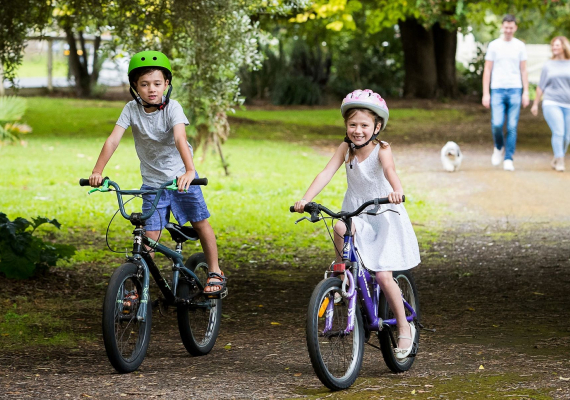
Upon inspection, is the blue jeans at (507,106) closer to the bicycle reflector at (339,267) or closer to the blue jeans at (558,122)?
the blue jeans at (558,122)

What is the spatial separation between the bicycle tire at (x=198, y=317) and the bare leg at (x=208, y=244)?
9cm

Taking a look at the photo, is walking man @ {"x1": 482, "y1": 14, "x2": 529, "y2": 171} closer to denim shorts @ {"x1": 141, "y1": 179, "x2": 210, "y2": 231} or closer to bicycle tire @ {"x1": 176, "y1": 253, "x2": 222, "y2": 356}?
bicycle tire @ {"x1": 176, "y1": 253, "x2": 222, "y2": 356}

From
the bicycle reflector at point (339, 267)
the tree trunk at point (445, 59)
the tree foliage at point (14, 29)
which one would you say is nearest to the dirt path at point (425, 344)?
the bicycle reflector at point (339, 267)

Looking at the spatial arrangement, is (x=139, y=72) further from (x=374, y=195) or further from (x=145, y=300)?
(x=374, y=195)

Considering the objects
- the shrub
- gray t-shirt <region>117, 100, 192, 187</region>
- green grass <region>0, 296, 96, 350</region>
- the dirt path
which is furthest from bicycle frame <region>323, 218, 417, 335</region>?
the shrub

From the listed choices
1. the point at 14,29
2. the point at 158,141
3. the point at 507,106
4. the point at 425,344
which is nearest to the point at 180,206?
the point at 158,141

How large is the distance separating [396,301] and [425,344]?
3.26 feet

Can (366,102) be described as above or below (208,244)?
above

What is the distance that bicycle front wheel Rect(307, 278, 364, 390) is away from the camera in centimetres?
468

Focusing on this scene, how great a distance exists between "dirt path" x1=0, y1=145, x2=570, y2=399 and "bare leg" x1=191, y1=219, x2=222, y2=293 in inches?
18.9

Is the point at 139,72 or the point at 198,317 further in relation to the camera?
the point at 198,317

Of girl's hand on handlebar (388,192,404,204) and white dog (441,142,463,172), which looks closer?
girl's hand on handlebar (388,192,404,204)

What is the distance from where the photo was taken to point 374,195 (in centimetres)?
524

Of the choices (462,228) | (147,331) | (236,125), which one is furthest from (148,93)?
(236,125)
